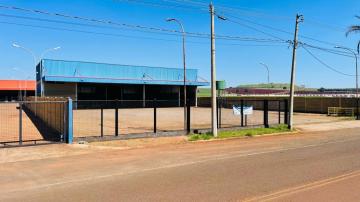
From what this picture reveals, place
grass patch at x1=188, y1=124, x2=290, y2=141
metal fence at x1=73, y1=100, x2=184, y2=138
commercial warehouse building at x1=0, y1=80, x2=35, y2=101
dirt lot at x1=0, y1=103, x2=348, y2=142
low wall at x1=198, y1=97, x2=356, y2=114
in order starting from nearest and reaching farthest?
metal fence at x1=73, y1=100, x2=184, y2=138, grass patch at x1=188, y1=124, x2=290, y2=141, dirt lot at x1=0, y1=103, x2=348, y2=142, low wall at x1=198, y1=97, x2=356, y2=114, commercial warehouse building at x1=0, y1=80, x2=35, y2=101

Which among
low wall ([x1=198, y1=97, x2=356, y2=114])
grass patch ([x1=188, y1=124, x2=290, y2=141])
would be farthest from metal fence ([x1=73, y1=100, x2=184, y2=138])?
low wall ([x1=198, y1=97, x2=356, y2=114])

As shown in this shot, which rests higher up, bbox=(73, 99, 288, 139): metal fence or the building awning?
the building awning

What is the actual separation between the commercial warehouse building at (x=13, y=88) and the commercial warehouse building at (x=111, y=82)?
158 feet

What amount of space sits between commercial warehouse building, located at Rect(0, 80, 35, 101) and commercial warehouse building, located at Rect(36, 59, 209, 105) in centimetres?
4814

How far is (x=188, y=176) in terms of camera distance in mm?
10586

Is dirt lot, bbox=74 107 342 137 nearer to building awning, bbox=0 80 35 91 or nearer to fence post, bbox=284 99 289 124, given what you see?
fence post, bbox=284 99 289 124

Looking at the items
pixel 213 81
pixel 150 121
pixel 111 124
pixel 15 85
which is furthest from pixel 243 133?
pixel 15 85

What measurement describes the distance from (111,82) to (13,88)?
196 ft

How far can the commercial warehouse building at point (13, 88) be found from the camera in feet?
368

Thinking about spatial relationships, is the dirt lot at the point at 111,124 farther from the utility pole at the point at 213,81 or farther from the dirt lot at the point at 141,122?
the utility pole at the point at 213,81

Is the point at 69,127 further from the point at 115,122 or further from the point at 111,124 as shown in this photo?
the point at 111,124

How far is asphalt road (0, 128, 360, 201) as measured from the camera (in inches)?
330

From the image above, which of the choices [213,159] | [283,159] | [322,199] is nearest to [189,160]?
→ [213,159]

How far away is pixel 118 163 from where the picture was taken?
13109mm
